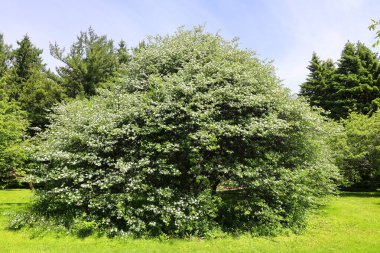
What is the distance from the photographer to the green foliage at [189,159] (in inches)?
369

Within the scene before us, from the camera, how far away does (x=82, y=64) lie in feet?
102

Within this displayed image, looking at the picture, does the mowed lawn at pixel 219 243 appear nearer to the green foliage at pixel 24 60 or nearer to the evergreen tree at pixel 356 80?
the evergreen tree at pixel 356 80

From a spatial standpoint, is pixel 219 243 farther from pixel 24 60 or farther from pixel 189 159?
pixel 24 60

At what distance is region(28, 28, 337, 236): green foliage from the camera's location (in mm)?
9375

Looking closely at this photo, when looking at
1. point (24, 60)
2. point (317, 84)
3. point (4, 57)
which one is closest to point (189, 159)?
point (24, 60)

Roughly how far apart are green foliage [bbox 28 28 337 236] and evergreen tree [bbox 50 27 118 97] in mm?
21244

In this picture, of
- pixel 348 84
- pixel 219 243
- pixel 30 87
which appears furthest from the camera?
pixel 348 84

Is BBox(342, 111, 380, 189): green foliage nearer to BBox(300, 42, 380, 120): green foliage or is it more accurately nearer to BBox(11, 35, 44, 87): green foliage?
BBox(300, 42, 380, 120): green foliage

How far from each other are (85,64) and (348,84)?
34.1 m

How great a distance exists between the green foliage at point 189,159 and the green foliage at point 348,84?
2870 cm

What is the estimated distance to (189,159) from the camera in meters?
9.98

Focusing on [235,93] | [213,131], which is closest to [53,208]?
[213,131]

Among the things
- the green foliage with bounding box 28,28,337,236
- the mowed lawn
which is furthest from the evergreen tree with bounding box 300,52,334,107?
the mowed lawn

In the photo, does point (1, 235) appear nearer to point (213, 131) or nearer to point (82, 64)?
point (213, 131)
